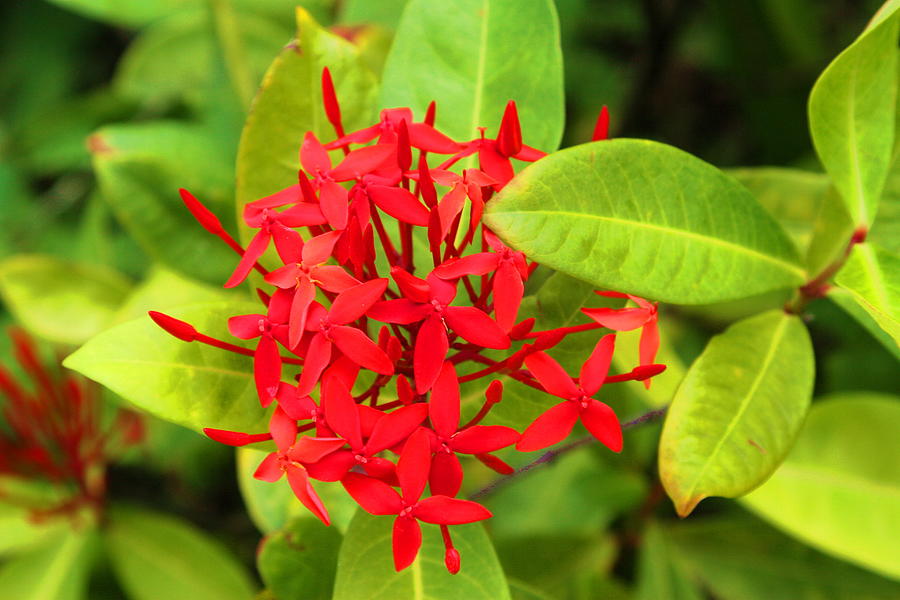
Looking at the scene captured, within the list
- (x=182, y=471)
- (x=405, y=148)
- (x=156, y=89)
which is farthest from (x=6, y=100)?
(x=405, y=148)

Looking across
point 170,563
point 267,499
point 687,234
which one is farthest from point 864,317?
point 170,563

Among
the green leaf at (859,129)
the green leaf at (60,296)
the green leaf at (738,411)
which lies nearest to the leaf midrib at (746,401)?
the green leaf at (738,411)

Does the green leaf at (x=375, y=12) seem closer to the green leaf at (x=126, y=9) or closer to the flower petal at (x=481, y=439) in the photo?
the green leaf at (x=126, y=9)

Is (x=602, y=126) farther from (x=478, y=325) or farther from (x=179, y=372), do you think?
(x=179, y=372)

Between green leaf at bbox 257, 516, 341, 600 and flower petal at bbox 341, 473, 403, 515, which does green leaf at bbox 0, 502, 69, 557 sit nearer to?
green leaf at bbox 257, 516, 341, 600

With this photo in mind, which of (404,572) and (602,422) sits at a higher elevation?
(602,422)

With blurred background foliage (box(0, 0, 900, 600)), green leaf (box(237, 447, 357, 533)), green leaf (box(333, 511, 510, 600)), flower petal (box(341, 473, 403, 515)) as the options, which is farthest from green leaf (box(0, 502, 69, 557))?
flower petal (box(341, 473, 403, 515))
